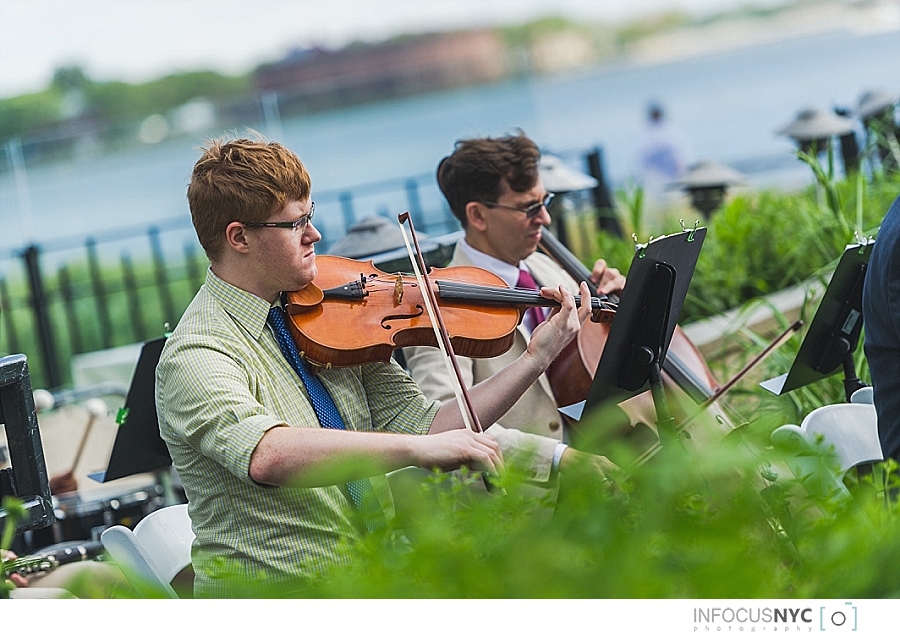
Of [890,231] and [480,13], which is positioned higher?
[480,13]

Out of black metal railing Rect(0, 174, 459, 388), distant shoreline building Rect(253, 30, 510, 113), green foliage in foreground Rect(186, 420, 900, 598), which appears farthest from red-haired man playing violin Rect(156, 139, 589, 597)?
→ distant shoreline building Rect(253, 30, 510, 113)

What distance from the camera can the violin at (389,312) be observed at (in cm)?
204

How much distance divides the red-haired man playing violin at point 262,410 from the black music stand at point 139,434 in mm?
554

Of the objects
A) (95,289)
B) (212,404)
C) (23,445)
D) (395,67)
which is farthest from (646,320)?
(395,67)

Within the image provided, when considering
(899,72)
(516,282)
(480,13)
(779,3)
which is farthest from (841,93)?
(516,282)

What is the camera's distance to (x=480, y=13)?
44.2m

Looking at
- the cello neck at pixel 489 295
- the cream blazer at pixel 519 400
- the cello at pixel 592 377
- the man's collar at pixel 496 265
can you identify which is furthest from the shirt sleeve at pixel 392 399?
the man's collar at pixel 496 265

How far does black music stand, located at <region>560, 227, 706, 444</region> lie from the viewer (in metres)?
2.09

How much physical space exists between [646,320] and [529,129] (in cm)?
785

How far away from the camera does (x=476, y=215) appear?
297 centimetres

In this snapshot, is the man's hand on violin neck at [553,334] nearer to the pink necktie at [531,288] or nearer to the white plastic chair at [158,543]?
the pink necktie at [531,288]
